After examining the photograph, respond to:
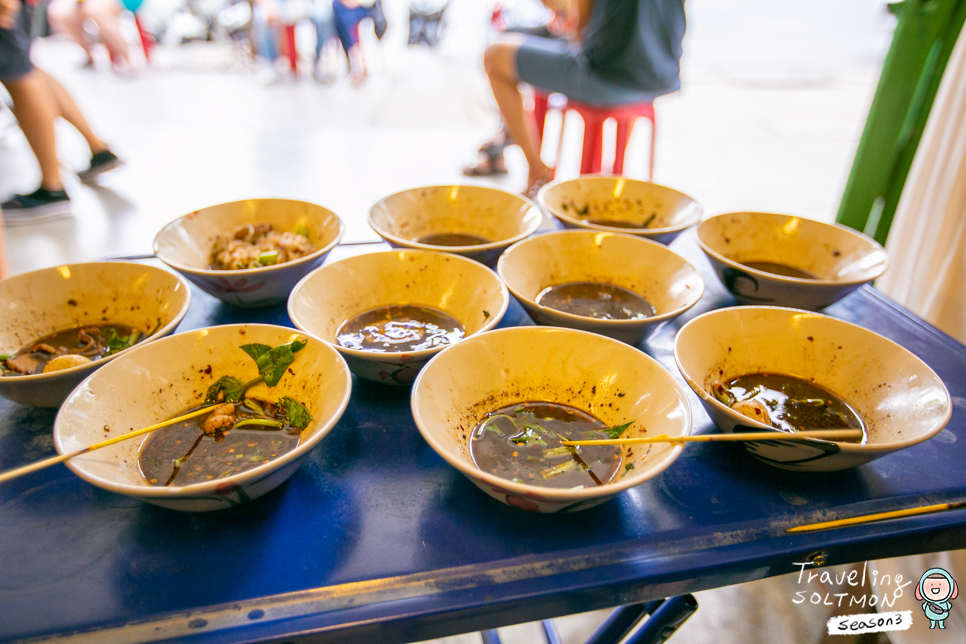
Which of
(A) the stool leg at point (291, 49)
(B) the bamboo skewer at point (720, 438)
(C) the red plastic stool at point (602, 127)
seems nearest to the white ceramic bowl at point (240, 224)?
(B) the bamboo skewer at point (720, 438)

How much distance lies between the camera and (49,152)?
139 inches

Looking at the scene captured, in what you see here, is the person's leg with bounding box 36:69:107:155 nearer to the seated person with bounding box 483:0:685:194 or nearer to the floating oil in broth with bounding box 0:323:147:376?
the seated person with bounding box 483:0:685:194

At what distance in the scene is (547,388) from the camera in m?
1.14

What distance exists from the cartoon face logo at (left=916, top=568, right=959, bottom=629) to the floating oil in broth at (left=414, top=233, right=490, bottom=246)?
1.54 metres

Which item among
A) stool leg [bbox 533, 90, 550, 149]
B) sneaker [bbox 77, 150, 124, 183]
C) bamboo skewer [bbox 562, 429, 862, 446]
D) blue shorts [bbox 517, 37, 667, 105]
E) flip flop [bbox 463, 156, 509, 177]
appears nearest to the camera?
bamboo skewer [bbox 562, 429, 862, 446]

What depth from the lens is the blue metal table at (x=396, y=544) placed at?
0.79 metres

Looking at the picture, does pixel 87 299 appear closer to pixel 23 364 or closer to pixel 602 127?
pixel 23 364

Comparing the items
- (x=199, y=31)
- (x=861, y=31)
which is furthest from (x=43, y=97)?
(x=861, y=31)

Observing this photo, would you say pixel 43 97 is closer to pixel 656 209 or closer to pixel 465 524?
pixel 656 209

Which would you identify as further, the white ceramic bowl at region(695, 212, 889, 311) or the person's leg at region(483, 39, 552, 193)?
the person's leg at region(483, 39, 552, 193)

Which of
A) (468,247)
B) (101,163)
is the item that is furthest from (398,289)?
(101,163)

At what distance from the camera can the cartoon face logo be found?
135 cm

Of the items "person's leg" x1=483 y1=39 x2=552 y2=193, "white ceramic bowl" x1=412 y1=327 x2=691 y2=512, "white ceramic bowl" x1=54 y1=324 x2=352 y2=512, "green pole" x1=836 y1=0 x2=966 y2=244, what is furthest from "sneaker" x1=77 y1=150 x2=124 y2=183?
"green pole" x1=836 y1=0 x2=966 y2=244

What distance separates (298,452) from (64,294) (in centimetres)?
96
